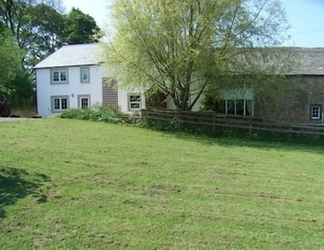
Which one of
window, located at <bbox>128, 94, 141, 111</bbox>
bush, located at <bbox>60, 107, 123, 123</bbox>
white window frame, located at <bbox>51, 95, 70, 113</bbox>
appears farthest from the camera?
white window frame, located at <bbox>51, 95, 70, 113</bbox>

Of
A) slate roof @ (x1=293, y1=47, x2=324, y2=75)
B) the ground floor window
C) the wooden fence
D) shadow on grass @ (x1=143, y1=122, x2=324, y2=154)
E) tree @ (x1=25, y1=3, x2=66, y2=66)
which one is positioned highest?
tree @ (x1=25, y1=3, x2=66, y2=66)

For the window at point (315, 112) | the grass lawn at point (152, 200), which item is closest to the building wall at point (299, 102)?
the window at point (315, 112)

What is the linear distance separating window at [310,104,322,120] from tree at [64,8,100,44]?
3456 cm

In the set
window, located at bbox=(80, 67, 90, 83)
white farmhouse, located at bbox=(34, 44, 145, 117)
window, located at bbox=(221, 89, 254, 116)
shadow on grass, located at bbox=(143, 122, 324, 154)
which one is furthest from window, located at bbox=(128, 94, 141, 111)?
shadow on grass, located at bbox=(143, 122, 324, 154)

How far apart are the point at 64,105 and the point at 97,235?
2972cm

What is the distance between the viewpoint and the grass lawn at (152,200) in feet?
18.1

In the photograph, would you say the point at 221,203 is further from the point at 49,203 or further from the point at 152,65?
the point at 152,65

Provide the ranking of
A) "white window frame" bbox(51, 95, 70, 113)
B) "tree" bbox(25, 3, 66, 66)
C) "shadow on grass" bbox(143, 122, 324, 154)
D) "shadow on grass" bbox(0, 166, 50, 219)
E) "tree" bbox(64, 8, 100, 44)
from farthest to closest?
1. "tree" bbox(64, 8, 100, 44)
2. "tree" bbox(25, 3, 66, 66)
3. "white window frame" bbox(51, 95, 70, 113)
4. "shadow on grass" bbox(143, 122, 324, 154)
5. "shadow on grass" bbox(0, 166, 50, 219)

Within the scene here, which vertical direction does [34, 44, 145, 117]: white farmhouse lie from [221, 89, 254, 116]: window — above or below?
above

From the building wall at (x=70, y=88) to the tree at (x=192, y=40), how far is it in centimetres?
1065

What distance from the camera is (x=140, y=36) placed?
813 inches

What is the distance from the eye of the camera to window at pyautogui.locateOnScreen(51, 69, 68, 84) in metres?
33.7

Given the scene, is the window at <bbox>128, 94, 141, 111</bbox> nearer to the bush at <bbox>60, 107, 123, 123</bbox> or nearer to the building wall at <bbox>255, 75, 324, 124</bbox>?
the bush at <bbox>60, 107, 123, 123</bbox>

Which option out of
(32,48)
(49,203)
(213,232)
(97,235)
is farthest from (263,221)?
(32,48)
